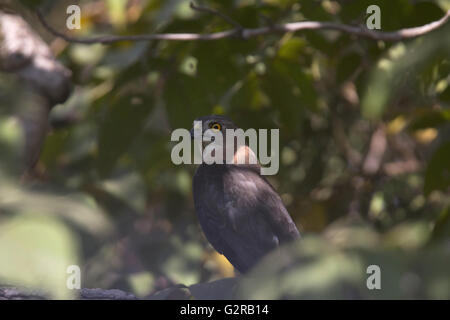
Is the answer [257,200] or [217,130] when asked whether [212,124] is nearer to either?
[217,130]

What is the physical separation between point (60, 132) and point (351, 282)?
2.79m

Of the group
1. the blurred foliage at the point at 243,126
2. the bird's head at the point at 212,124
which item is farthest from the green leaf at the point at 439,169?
the bird's head at the point at 212,124

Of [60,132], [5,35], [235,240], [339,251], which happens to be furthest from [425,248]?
[60,132]

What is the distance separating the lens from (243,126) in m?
2.30

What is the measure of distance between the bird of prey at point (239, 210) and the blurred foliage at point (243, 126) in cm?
22

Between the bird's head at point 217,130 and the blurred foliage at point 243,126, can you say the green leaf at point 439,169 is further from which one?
the bird's head at point 217,130

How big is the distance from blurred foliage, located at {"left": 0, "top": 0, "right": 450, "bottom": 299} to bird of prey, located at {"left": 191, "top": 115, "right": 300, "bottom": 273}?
0.22 metres

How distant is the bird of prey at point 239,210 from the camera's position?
76.9 inches

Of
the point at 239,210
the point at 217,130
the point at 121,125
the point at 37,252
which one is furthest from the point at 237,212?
the point at 37,252

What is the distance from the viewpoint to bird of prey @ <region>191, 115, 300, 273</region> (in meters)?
1.95

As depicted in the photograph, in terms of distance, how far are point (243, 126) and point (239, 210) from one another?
1.18 ft
